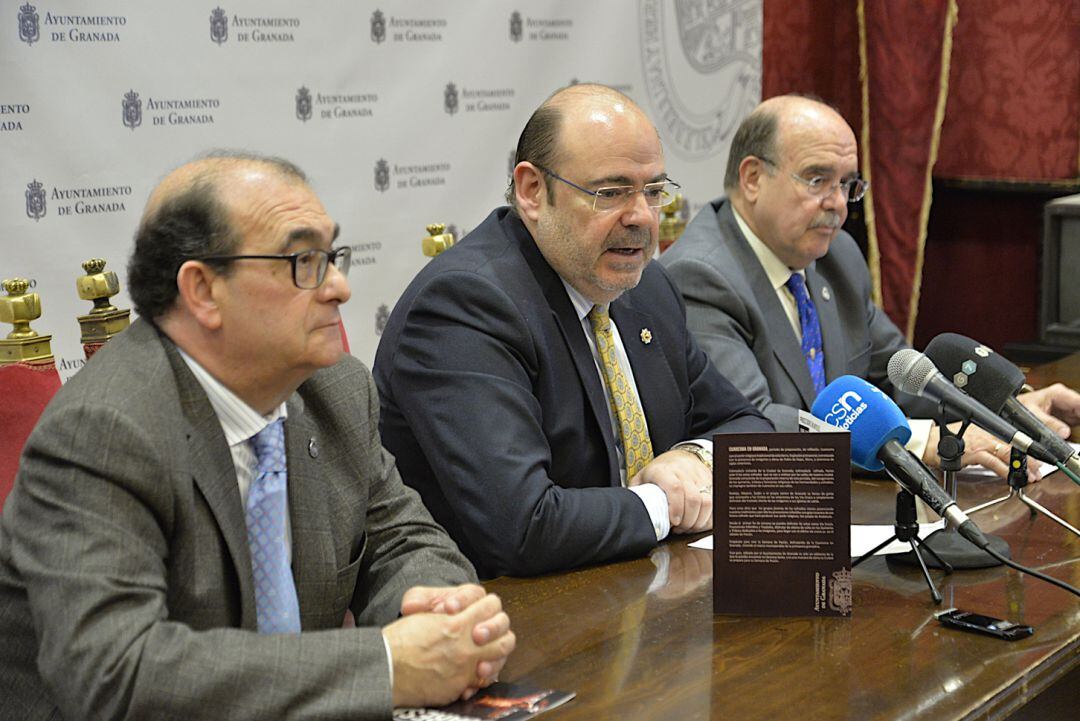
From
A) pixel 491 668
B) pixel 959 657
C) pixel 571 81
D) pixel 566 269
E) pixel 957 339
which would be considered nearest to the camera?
pixel 491 668

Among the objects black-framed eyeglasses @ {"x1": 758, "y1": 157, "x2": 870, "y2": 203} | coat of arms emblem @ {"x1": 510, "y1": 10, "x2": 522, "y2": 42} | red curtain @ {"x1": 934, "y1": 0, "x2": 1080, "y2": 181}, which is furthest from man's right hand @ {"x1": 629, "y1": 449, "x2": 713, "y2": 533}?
red curtain @ {"x1": 934, "y1": 0, "x2": 1080, "y2": 181}

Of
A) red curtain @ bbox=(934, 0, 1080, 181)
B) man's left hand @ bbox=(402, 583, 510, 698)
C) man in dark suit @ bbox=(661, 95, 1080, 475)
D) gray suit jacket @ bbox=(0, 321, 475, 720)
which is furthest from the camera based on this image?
red curtain @ bbox=(934, 0, 1080, 181)

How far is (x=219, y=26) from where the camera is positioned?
11.1 feet

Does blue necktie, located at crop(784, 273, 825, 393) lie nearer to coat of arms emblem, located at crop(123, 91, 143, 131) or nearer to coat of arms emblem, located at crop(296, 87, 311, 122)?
coat of arms emblem, located at crop(296, 87, 311, 122)

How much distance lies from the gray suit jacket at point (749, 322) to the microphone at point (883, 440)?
3.05ft

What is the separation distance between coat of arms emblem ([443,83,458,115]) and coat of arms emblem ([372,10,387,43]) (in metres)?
0.27

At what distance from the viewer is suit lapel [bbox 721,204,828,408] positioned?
338 cm

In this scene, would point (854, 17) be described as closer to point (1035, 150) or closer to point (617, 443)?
point (1035, 150)

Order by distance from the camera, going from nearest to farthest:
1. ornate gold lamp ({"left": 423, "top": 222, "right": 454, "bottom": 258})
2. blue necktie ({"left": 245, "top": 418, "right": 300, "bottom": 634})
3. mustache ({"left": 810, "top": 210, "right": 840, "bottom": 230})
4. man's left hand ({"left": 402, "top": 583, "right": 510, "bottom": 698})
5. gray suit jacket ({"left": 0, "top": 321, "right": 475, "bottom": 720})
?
gray suit jacket ({"left": 0, "top": 321, "right": 475, "bottom": 720}) < man's left hand ({"left": 402, "top": 583, "right": 510, "bottom": 698}) < blue necktie ({"left": 245, "top": 418, "right": 300, "bottom": 634}) < ornate gold lamp ({"left": 423, "top": 222, "right": 454, "bottom": 258}) < mustache ({"left": 810, "top": 210, "right": 840, "bottom": 230})

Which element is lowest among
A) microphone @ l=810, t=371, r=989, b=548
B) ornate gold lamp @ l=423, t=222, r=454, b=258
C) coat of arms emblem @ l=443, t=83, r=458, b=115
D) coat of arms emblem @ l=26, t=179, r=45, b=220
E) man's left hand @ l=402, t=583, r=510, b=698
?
man's left hand @ l=402, t=583, r=510, b=698

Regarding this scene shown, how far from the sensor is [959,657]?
187cm

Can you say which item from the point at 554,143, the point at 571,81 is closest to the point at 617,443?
the point at 554,143

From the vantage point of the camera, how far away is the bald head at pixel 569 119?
268 centimetres

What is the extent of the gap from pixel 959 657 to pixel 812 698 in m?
0.27
